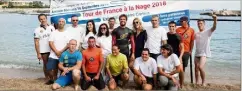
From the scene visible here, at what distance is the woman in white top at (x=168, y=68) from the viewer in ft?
22.2

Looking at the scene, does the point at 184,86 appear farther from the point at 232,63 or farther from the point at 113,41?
the point at 232,63

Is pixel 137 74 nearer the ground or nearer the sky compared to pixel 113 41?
nearer the ground

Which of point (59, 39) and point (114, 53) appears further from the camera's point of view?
point (59, 39)

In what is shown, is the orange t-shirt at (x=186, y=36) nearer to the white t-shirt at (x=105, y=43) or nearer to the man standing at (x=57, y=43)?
the white t-shirt at (x=105, y=43)

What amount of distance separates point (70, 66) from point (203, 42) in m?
2.85

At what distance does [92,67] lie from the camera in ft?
22.8

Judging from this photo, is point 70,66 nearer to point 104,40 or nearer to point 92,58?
point 92,58

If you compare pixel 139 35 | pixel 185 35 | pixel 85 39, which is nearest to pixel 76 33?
pixel 85 39

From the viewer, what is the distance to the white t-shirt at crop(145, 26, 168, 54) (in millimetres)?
7055

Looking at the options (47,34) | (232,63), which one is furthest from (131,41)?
(232,63)

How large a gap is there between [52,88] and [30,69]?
5.38 metres

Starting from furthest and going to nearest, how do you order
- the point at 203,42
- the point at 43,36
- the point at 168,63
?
the point at 203,42
the point at 43,36
the point at 168,63

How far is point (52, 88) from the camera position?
691 centimetres

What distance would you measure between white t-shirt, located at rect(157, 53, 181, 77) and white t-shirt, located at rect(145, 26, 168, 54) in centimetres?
31
